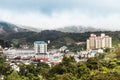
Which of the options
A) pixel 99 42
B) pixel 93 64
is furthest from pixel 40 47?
pixel 93 64

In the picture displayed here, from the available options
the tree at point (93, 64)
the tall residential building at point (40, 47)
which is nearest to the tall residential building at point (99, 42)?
the tall residential building at point (40, 47)

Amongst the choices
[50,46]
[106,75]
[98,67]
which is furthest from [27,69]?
[50,46]

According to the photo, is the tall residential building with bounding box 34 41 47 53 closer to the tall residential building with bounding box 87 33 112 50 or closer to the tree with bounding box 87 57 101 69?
the tall residential building with bounding box 87 33 112 50

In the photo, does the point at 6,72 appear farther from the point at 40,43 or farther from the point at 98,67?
the point at 40,43

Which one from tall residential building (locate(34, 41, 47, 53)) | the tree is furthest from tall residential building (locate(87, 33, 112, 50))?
the tree

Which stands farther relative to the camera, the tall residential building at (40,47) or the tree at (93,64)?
the tall residential building at (40,47)

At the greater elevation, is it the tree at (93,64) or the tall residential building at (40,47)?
the tree at (93,64)

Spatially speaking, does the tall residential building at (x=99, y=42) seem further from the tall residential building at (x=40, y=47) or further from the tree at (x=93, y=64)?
the tree at (x=93, y=64)

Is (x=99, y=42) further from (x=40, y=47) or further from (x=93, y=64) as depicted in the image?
(x=93, y=64)

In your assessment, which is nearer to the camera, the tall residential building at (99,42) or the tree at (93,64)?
the tree at (93,64)

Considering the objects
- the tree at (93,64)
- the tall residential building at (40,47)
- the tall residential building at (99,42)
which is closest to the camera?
the tree at (93,64)

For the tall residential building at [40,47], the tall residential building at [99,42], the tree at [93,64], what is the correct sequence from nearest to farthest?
the tree at [93,64]
the tall residential building at [99,42]
the tall residential building at [40,47]
